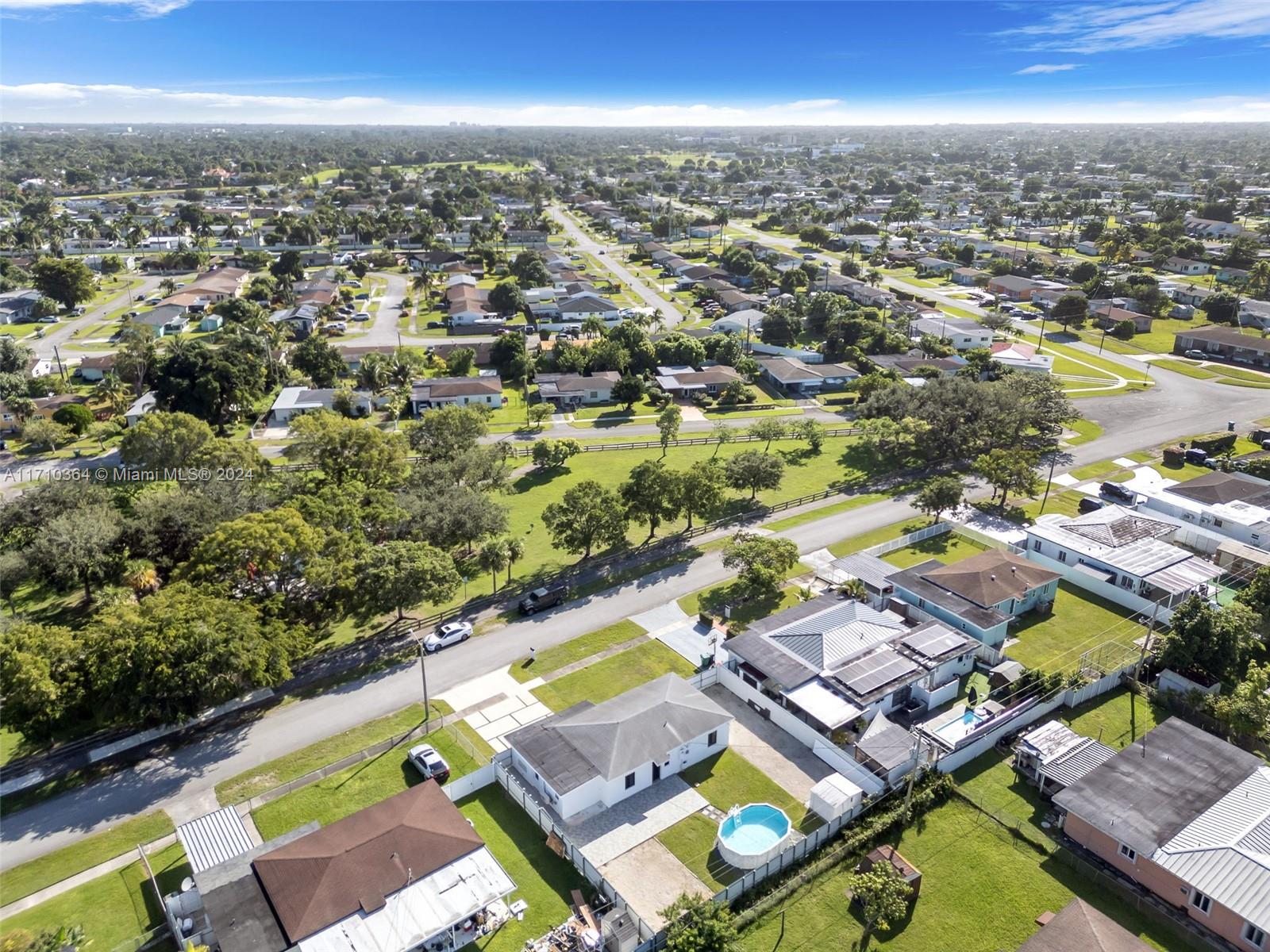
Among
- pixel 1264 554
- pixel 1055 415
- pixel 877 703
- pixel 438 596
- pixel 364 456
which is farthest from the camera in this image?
pixel 1055 415

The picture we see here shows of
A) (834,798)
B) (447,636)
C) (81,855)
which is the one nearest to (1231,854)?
(834,798)

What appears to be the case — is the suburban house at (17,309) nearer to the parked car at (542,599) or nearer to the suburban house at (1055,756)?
the parked car at (542,599)

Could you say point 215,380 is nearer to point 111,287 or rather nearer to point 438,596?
point 438,596

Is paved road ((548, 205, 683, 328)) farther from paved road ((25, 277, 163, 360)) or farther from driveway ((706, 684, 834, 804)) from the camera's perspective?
driveway ((706, 684, 834, 804))

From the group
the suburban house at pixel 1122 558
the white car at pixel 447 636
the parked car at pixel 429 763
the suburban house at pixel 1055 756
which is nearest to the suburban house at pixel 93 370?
the white car at pixel 447 636

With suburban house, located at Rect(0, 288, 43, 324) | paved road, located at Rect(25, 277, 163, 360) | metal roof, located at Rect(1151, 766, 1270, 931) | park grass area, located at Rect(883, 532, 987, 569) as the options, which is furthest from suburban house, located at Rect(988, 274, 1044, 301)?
suburban house, located at Rect(0, 288, 43, 324)

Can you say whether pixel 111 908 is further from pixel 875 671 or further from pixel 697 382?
pixel 697 382

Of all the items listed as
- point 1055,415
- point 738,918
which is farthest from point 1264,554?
point 738,918
